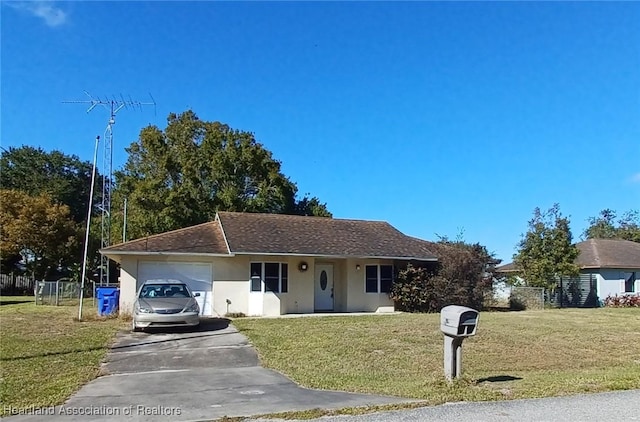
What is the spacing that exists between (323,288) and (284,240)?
2.72 meters

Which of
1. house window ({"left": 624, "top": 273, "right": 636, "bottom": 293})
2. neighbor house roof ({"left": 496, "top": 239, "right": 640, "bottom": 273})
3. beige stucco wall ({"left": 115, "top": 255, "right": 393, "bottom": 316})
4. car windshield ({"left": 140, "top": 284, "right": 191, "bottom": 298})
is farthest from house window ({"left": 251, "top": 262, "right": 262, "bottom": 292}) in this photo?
house window ({"left": 624, "top": 273, "right": 636, "bottom": 293})

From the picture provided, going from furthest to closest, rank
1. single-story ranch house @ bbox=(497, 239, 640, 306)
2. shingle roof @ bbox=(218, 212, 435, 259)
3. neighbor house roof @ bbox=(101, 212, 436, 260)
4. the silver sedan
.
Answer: single-story ranch house @ bbox=(497, 239, 640, 306)
shingle roof @ bbox=(218, 212, 435, 259)
neighbor house roof @ bbox=(101, 212, 436, 260)
the silver sedan

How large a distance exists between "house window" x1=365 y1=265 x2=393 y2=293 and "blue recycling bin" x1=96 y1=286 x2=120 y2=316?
32.4 ft

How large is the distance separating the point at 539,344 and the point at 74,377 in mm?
10335

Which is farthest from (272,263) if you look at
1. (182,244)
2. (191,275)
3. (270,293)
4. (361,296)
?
(361,296)

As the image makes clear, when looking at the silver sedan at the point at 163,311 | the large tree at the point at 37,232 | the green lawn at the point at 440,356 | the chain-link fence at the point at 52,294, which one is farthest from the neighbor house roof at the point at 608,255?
the large tree at the point at 37,232

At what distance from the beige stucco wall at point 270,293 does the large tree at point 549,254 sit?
10.8 metres

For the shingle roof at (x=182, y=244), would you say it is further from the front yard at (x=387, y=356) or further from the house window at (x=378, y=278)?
the house window at (x=378, y=278)

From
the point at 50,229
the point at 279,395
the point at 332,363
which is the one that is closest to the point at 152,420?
the point at 279,395

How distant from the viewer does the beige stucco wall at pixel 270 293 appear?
19.6 m

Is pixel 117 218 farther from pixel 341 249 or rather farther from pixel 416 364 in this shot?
pixel 416 364

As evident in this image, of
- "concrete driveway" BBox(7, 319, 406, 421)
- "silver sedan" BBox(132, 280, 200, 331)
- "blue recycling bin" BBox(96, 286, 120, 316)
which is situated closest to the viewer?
"concrete driveway" BBox(7, 319, 406, 421)

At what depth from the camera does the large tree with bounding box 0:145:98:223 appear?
2076 inches

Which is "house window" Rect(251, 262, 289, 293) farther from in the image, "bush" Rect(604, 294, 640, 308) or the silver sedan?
"bush" Rect(604, 294, 640, 308)
